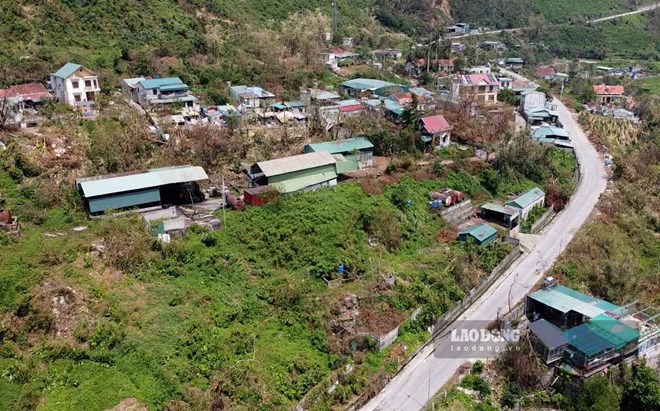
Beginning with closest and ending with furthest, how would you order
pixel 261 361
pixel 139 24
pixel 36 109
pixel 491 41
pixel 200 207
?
pixel 261 361 < pixel 200 207 < pixel 36 109 < pixel 139 24 < pixel 491 41

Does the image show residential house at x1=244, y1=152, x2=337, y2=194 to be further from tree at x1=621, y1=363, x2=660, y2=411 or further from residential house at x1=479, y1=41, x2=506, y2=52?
residential house at x1=479, y1=41, x2=506, y2=52

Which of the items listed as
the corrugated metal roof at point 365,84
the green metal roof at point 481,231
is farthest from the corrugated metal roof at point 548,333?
the corrugated metal roof at point 365,84

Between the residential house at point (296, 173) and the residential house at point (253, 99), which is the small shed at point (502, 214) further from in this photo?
the residential house at point (253, 99)

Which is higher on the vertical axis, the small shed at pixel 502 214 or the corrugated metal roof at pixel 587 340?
the small shed at pixel 502 214

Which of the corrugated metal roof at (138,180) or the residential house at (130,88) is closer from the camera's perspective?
the corrugated metal roof at (138,180)

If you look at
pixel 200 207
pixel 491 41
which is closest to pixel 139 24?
pixel 200 207

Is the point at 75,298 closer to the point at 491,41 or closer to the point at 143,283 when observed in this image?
the point at 143,283
